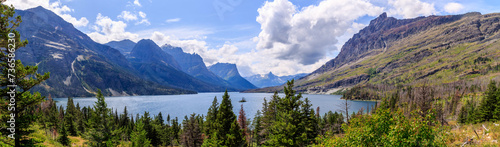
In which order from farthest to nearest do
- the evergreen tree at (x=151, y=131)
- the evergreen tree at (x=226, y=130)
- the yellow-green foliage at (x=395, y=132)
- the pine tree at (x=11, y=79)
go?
the evergreen tree at (x=151, y=131)
the evergreen tree at (x=226, y=130)
the pine tree at (x=11, y=79)
the yellow-green foliage at (x=395, y=132)

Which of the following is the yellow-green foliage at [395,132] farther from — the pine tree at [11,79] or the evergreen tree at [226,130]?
the pine tree at [11,79]

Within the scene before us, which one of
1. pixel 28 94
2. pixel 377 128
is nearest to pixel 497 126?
pixel 377 128

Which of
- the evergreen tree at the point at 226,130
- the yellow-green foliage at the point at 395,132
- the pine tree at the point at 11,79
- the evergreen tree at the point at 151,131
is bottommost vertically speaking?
the evergreen tree at the point at 151,131

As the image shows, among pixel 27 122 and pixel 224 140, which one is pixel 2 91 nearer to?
pixel 27 122

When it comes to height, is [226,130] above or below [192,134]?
above

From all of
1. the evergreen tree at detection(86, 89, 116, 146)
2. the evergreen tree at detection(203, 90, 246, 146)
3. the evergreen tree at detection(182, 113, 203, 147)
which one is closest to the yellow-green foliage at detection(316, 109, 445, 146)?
the evergreen tree at detection(203, 90, 246, 146)

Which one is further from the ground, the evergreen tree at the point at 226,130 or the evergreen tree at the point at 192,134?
the evergreen tree at the point at 226,130

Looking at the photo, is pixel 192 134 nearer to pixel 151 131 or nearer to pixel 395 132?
pixel 151 131

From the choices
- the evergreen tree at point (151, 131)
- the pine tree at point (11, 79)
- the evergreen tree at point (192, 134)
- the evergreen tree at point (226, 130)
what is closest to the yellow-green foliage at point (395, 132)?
the evergreen tree at point (226, 130)

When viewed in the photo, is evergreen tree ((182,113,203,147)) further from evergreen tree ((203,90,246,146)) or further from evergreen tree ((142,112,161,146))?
evergreen tree ((142,112,161,146))

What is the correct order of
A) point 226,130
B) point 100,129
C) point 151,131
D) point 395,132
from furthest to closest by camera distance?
point 151,131 → point 226,130 → point 100,129 → point 395,132

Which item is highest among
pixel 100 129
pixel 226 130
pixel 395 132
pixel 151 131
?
pixel 395 132

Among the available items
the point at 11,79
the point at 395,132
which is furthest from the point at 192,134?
the point at 395,132

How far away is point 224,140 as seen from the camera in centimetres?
3416
